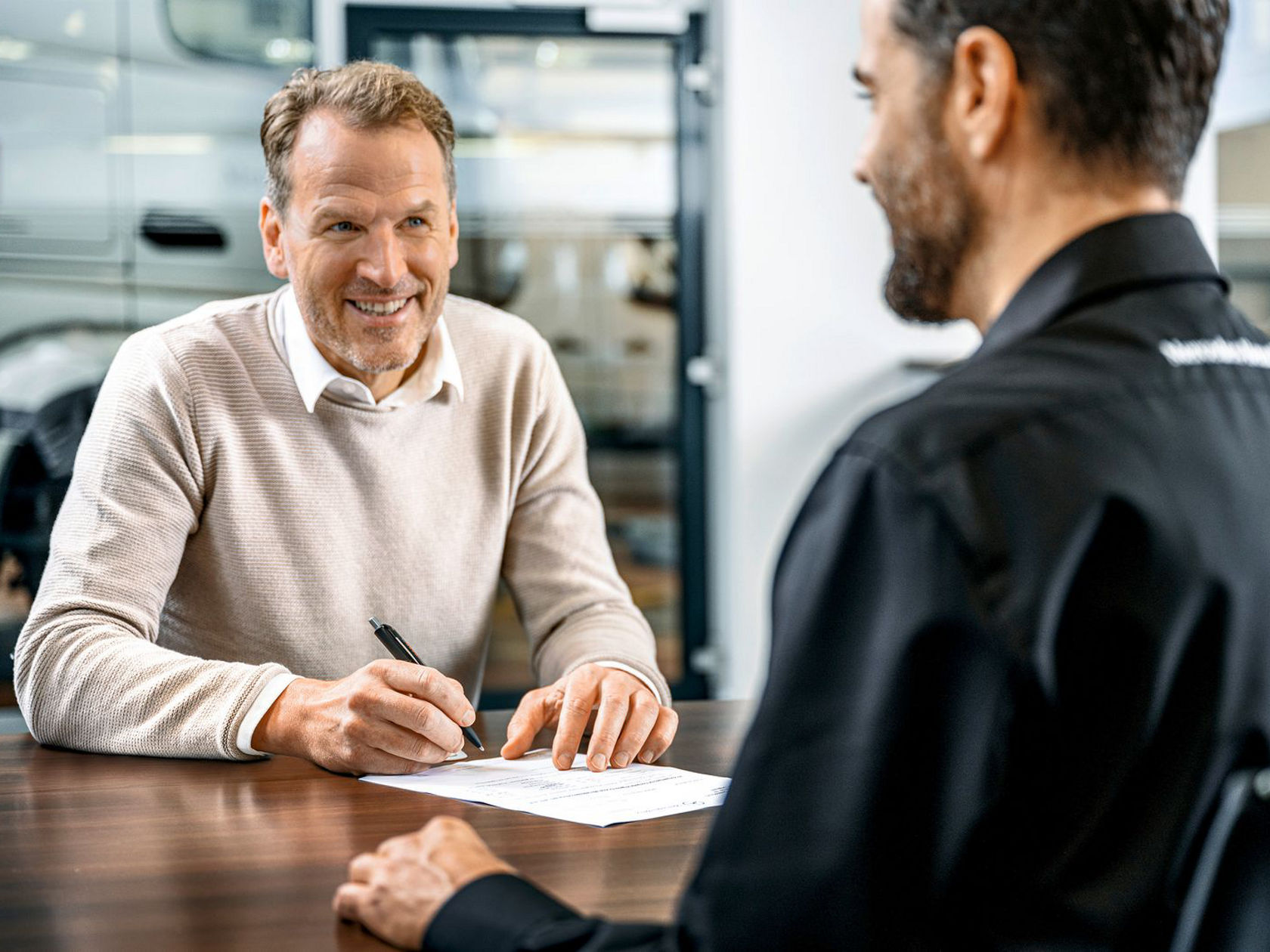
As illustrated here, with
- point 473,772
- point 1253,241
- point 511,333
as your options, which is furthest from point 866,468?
point 1253,241

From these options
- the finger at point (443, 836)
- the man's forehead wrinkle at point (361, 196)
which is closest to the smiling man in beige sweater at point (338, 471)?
the man's forehead wrinkle at point (361, 196)

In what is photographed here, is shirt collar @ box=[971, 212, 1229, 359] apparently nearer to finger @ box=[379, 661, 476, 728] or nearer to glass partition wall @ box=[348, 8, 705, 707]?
finger @ box=[379, 661, 476, 728]

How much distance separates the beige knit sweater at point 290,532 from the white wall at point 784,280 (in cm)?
206

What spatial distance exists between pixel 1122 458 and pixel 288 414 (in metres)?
1.29

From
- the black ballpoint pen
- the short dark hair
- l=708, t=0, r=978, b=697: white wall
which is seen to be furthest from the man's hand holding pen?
l=708, t=0, r=978, b=697: white wall

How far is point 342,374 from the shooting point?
183 centimetres

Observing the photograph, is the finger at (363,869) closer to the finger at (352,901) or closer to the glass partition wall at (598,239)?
the finger at (352,901)

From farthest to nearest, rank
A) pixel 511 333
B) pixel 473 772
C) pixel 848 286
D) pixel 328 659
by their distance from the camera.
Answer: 1. pixel 848 286
2. pixel 511 333
3. pixel 328 659
4. pixel 473 772

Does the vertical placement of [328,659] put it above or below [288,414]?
below

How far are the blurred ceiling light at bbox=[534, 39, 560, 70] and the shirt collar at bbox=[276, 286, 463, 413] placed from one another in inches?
89.7

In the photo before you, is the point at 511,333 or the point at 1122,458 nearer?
the point at 1122,458

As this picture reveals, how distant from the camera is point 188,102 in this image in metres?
3.80

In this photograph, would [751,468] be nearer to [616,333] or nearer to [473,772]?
[616,333]

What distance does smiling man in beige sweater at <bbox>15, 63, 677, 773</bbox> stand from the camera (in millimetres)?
1604
